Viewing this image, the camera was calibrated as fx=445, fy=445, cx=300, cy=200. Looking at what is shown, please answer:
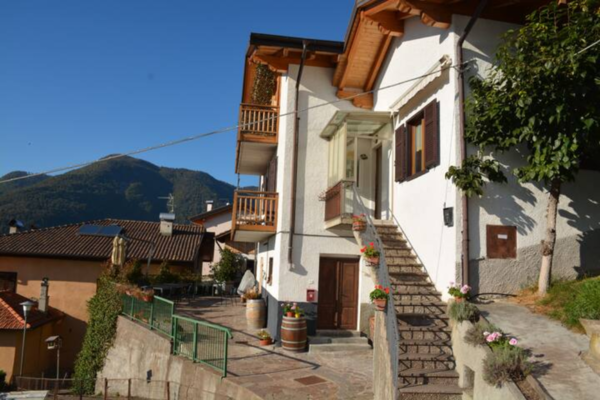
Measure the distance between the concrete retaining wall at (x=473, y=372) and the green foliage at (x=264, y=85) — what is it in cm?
1077

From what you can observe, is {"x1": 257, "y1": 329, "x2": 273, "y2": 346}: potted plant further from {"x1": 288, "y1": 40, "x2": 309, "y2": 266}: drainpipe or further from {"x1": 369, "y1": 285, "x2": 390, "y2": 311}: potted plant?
{"x1": 369, "y1": 285, "x2": 390, "y2": 311}: potted plant

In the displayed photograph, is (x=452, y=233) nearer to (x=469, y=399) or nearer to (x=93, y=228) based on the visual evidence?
(x=469, y=399)

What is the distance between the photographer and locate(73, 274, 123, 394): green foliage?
15.0 metres

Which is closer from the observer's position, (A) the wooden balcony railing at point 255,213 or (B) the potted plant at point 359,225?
(B) the potted plant at point 359,225

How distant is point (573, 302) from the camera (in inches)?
254

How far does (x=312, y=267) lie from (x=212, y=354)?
3.51 m

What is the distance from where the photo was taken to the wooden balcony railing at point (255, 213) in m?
12.5

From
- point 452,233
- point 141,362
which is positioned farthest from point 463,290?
point 141,362

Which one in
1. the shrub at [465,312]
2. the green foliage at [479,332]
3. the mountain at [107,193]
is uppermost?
the mountain at [107,193]

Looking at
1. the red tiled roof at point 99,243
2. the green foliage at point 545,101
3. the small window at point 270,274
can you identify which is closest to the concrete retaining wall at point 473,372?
the green foliage at point 545,101

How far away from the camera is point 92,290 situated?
22.1m

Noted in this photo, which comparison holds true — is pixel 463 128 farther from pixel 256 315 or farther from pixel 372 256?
pixel 256 315

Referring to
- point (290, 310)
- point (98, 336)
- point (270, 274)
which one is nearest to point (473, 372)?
point (290, 310)

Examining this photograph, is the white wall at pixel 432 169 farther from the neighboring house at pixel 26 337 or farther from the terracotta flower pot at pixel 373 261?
the neighboring house at pixel 26 337
